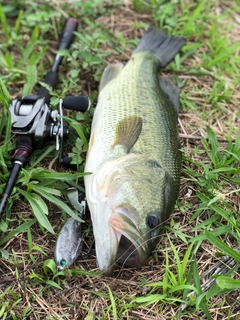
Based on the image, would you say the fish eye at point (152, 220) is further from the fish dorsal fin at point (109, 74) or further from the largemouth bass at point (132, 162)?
the fish dorsal fin at point (109, 74)

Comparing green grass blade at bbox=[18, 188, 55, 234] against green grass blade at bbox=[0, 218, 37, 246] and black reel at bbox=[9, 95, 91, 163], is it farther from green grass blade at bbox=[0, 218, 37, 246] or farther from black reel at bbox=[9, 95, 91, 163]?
black reel at bbox=[9, 95, 91, 163]

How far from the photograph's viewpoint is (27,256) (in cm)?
295

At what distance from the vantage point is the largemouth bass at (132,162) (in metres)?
2.70

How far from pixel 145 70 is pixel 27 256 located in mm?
1944

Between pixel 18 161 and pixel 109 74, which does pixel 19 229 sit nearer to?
pixel 18 161

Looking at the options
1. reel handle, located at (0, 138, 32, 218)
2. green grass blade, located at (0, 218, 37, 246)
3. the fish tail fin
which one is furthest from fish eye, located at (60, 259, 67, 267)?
the fish tail fin

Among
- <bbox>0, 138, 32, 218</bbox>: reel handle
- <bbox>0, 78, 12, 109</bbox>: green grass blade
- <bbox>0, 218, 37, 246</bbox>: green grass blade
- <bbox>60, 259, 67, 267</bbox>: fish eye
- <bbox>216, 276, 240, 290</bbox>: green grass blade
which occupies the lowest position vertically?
<bbox>0, 218, 37, 246</bbox>: green grass blade

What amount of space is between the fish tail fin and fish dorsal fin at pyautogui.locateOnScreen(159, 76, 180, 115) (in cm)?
30

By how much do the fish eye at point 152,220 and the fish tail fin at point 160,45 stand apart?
1.88m

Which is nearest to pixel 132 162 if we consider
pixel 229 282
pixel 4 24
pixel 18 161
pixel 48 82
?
pixel 18 161

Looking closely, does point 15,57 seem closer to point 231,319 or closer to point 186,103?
point 186,103

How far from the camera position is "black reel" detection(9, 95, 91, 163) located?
10.4ft

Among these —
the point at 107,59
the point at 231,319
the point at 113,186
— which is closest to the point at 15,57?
the point at 107,59

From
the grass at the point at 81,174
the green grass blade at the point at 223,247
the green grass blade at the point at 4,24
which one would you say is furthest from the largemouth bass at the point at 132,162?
the green grass blade at the point at 4,24
